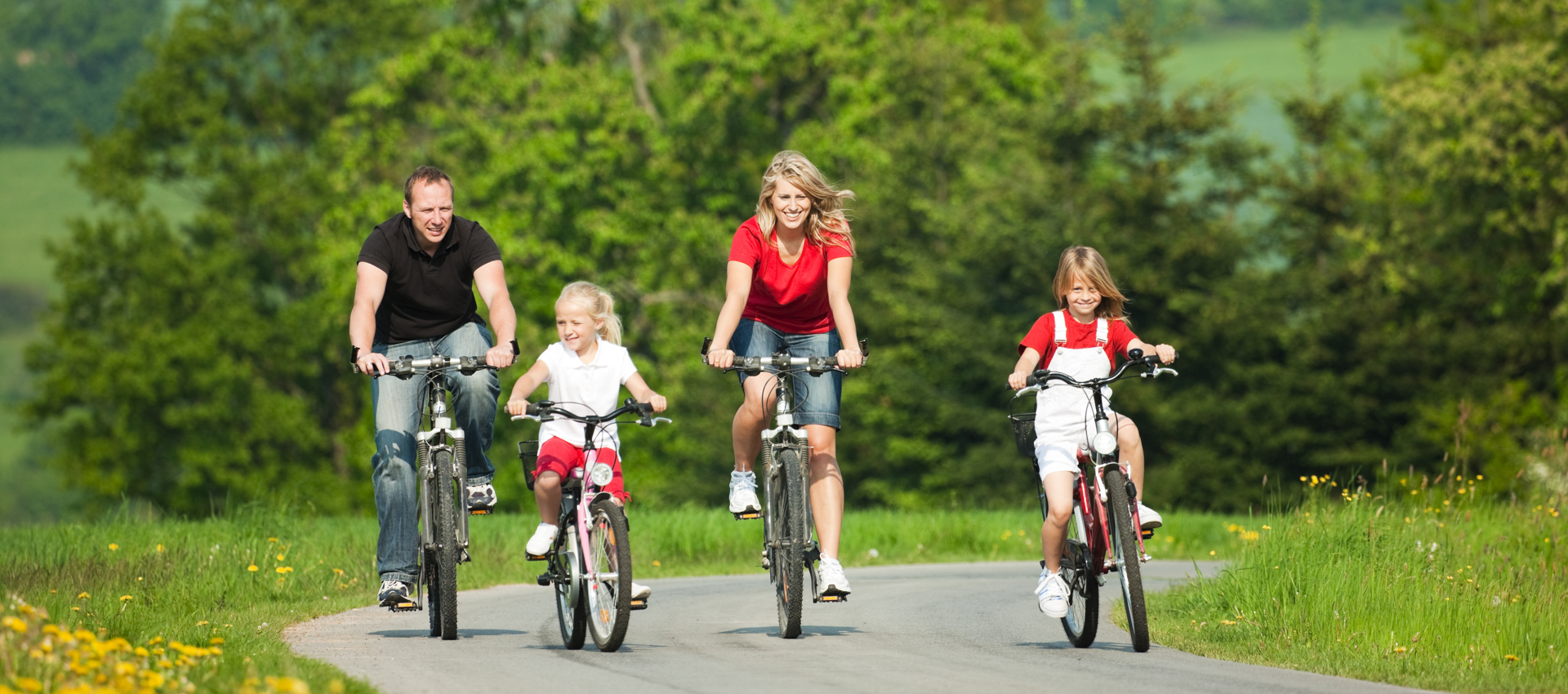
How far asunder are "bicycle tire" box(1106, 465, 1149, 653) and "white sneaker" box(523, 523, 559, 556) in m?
2.37

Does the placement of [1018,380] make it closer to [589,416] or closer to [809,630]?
[809,630]

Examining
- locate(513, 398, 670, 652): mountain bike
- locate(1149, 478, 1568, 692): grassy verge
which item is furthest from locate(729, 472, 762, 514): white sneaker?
locate(1149, 478, 1568, 692): grassy verge

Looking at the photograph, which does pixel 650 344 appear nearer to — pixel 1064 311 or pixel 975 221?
pixel 975 221

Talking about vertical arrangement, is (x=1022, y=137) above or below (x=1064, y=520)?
above

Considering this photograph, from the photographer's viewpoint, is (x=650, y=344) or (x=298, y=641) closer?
(x=298, y=641)

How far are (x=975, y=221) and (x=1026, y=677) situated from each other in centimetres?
2932

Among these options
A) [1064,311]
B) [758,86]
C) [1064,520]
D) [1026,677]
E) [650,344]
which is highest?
[758,86]

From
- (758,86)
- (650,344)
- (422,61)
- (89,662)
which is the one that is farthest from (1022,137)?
(89,662)

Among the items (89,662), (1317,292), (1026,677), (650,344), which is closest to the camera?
(89,662)

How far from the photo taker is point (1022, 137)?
36312mm

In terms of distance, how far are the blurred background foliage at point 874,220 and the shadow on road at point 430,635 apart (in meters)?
20.0

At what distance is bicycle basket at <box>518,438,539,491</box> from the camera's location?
7157 mm

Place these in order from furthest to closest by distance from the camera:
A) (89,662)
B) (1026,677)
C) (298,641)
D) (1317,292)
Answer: (1317,292) < (298,641) < (1026,677) < (89,662)

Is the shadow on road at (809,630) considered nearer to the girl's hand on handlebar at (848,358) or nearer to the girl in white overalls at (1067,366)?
the girl in white overalls at (1067,366)
